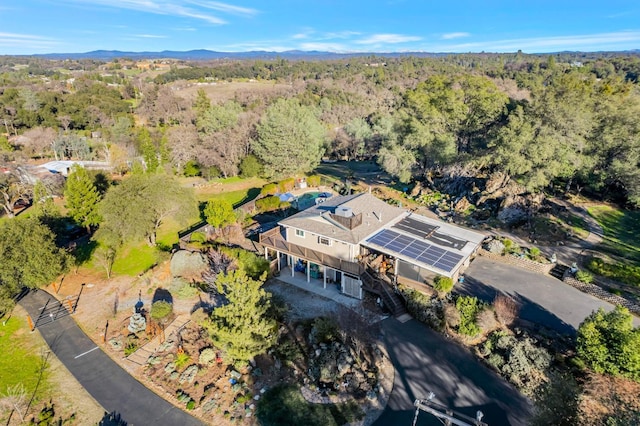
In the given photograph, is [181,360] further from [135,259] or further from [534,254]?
[534,254]

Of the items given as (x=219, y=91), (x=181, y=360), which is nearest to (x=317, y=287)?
(x=181, y=360)

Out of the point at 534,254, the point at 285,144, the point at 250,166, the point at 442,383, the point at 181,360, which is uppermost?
the point at 285,144

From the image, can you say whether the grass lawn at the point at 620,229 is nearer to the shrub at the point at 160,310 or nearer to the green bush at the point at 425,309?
the green bush at the point at 425,309

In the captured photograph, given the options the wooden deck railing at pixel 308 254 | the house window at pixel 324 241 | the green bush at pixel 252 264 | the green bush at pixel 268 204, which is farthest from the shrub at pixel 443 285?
the green bush at pixel 268 204

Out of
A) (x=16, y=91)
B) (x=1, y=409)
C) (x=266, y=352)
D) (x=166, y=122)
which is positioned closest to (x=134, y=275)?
(x=1, y=409)

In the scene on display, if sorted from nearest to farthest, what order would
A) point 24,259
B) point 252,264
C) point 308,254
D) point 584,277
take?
point 24,259
point 584,277
point 308,254
point 252,264

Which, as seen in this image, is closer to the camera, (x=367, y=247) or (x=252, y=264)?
(x=367, y=247)

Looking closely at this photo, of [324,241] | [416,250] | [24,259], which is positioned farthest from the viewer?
[324,241]
